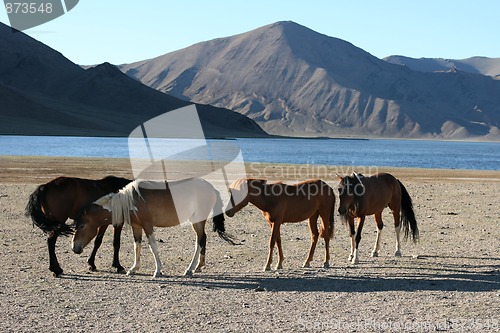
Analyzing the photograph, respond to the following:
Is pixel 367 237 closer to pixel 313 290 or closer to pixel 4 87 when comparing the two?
pixel 313 290

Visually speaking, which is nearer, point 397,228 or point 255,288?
point 255,288

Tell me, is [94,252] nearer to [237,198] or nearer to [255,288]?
[237,198]

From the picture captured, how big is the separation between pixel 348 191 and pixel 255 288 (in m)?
3.21

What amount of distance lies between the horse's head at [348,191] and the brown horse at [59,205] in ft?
14.1

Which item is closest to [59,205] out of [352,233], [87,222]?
[87,222]

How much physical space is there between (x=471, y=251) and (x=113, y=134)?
155 meters

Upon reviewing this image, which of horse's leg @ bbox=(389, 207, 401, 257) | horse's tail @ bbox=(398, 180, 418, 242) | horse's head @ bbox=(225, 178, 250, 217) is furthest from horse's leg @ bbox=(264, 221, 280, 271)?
horse's tail @ bbox=(398, 180, 418, 242)

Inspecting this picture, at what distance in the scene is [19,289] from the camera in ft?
35.1

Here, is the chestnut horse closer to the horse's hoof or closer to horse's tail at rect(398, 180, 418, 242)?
the horse's hoof

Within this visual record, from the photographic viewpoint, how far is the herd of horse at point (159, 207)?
38.8 ft

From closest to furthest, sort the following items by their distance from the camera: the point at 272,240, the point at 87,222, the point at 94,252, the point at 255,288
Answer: the point at 255,288 → the point at 87,222 → the point at 94,252 → the point at 272,240

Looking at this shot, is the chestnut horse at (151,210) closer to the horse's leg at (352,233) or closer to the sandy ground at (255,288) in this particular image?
the sandy ground at (255,288)

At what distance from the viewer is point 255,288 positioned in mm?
11047

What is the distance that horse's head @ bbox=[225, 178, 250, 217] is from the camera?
1208 centimetres
